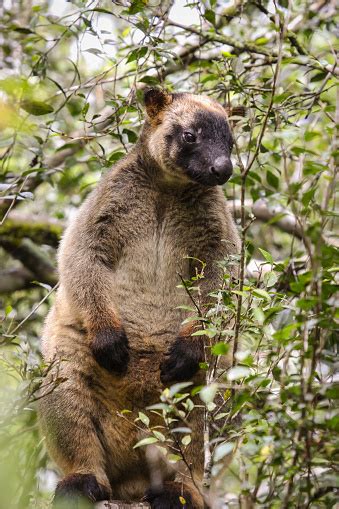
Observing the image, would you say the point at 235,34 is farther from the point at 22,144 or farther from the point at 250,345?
the point at 250,345

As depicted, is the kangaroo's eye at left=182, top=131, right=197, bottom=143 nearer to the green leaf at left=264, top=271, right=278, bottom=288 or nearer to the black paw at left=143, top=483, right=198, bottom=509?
the green leaf at left=264, top=271, right=278, bottom=288

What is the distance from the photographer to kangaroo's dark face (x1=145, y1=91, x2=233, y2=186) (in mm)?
6734

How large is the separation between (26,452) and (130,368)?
1.15 meters

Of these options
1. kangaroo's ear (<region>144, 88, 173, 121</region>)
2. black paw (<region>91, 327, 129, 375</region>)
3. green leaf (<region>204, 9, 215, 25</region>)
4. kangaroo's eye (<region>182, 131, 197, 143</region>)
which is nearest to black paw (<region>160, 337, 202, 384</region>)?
black paw (<region>91, 327, 129, 375</region>)

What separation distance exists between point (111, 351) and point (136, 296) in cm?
72

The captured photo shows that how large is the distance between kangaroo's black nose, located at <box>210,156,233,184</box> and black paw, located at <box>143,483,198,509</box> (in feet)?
8.78

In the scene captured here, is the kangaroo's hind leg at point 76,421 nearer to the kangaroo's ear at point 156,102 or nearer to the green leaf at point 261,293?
the green leaf at point 261,293

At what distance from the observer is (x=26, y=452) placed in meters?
6.31

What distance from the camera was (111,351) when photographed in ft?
20.7

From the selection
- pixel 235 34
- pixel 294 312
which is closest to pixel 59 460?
pixel 294 312

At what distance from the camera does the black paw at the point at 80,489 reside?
5.54 meters

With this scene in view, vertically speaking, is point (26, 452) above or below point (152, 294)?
below

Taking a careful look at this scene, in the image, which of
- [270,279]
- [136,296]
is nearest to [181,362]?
[136,296]

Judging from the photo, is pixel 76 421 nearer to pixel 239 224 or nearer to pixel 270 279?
pixel 270 279
